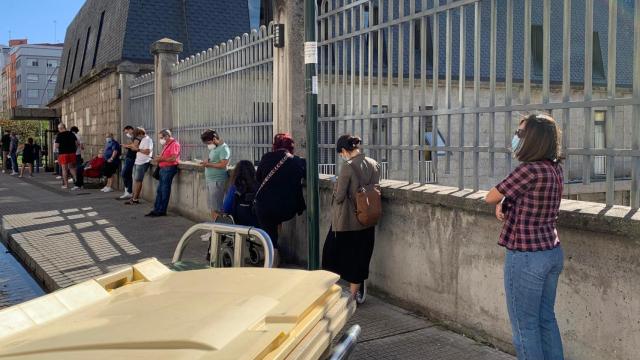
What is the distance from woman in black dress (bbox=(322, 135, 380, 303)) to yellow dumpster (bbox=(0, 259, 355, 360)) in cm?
240

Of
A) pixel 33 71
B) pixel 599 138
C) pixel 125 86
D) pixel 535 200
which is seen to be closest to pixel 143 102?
pixel 125 86

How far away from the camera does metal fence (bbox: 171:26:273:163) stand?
8.09 m

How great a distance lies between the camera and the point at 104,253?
7938mm

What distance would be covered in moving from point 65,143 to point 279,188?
465 inches

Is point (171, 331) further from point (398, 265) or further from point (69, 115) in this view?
point (69, 115)

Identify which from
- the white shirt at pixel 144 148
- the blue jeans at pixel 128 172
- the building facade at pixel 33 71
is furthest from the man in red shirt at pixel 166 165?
the building facade at pixel 33 71

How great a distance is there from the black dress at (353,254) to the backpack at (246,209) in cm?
184

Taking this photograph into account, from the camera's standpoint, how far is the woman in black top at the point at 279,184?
6492mm

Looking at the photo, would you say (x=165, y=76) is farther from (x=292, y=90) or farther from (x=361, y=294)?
(x=361, y=294)

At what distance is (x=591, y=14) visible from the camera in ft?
12.6

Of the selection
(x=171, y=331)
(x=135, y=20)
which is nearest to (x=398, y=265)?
(x=171, y=331)

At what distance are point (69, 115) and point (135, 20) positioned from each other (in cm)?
907

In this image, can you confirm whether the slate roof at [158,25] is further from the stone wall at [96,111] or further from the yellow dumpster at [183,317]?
the yellow dumpster at [183,317]

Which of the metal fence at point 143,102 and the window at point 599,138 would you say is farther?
the metal fence at point 143,102
